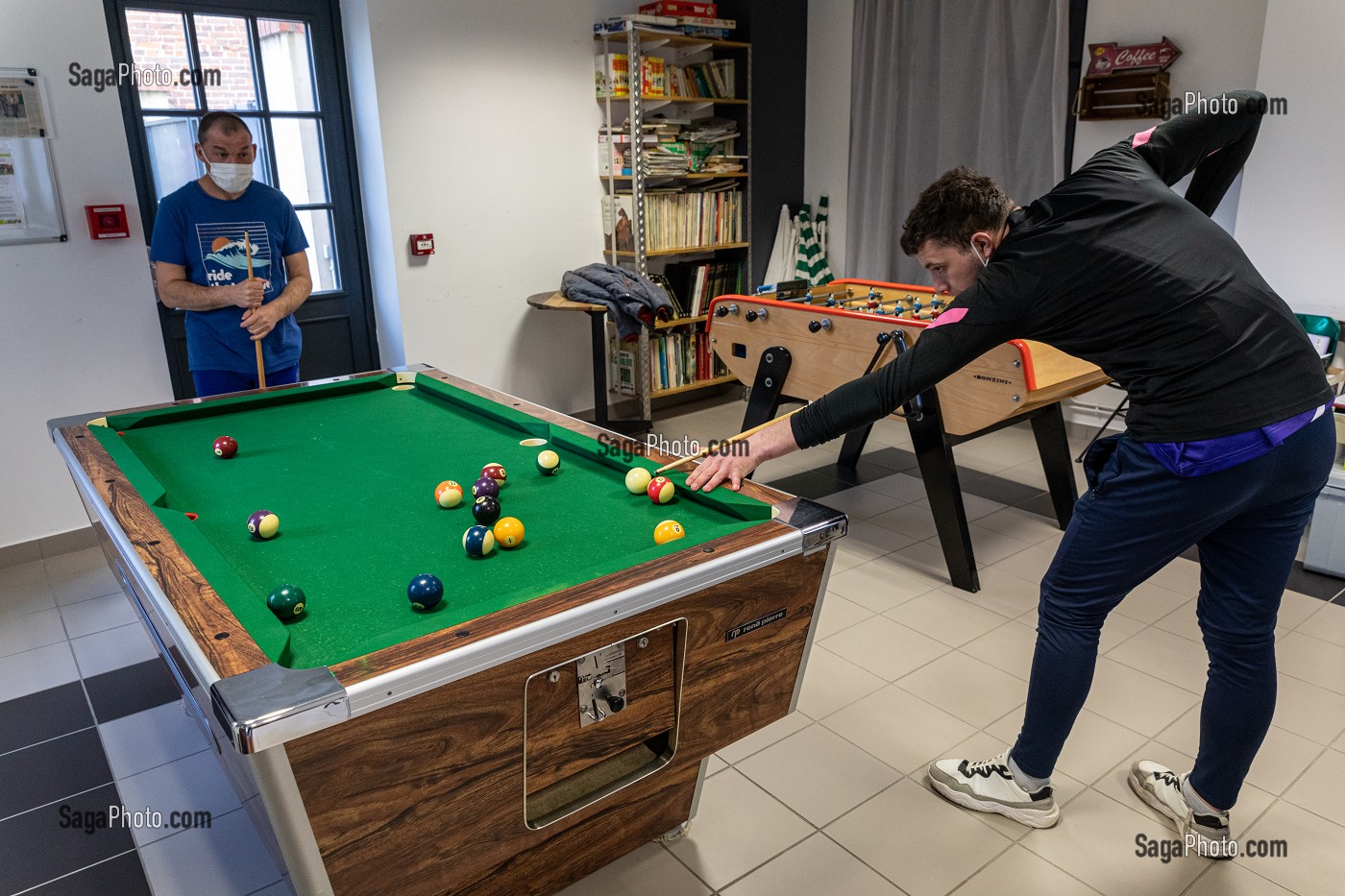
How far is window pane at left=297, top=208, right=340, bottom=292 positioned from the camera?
424cm

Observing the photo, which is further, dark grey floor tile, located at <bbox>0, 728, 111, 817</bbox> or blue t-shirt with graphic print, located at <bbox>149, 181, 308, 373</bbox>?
blue t-shirt with graphic print, located at <bbox>149, 181, 308, 373</bbox>

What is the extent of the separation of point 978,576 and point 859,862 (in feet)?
5.10

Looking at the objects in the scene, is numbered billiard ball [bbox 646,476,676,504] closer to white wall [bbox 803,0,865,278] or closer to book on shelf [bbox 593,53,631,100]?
book on shelf [bbox 593,53,631,100]

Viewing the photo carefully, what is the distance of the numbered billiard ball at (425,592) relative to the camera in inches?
54.9

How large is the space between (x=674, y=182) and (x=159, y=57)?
2.60 meters

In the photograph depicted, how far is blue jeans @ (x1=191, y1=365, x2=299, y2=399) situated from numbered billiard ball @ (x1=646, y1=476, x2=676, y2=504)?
1.87 metres

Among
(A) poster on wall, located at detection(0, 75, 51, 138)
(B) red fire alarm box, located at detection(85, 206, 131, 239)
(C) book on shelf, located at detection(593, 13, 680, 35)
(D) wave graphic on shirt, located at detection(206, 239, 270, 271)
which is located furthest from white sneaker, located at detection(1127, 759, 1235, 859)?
(A) poster on wall, located at detection(0, 75, 51, 138)

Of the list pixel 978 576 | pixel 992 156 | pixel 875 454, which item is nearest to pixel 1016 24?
pixel 992 156

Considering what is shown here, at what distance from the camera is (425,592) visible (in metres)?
1.39

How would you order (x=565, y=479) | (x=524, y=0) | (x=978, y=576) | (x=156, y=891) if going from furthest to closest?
(x=524, y=0)
(x=978, y=576)
(x=565, y=479)
(x=156, y=891)

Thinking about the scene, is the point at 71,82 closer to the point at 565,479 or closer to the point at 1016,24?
the point at 565,479

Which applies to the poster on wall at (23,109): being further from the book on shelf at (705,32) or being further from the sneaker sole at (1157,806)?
the sneaker sole at (1157,806)

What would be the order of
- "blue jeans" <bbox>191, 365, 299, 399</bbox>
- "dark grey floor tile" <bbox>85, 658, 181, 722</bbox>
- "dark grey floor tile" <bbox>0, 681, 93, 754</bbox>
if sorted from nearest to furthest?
"dark grey floor tile" <bbox>0, 681, 93, 754</bbox>
"dark grey floor tile" <bbox>85, 658, 181, 722</bbox>
"blue jeans" <bbox>191, 365, 299, 399</bbox>

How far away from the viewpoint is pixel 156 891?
189cm
